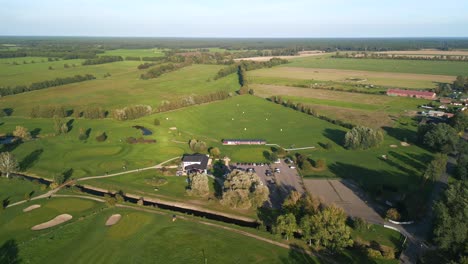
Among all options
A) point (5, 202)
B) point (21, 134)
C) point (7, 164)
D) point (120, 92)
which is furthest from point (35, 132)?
point (120, 92)

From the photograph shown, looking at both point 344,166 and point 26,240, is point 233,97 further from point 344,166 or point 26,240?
point 26,240

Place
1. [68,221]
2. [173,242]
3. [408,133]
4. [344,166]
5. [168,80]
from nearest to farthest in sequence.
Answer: [173,242] → [68,221] → [344,166] → [408,133] → [168,80]

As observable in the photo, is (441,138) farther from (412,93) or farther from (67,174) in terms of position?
(67,174)

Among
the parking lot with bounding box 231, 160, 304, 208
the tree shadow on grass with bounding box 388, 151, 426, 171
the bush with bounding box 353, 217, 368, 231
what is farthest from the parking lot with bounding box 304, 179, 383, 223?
the tree shadow on grass with bounding box 388, 151, 426, 171

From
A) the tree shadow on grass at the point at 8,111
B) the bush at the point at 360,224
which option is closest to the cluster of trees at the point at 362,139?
the bush at the point at 360,224

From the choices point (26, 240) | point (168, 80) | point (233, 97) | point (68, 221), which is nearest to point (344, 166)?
point (68, 221)

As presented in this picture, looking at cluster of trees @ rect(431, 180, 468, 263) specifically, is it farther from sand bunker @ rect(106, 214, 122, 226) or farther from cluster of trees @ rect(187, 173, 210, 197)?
sand bunker @ rect(106, 214, 122, 226)

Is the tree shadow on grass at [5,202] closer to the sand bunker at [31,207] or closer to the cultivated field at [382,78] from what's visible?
the sand bunker at [31,207]
